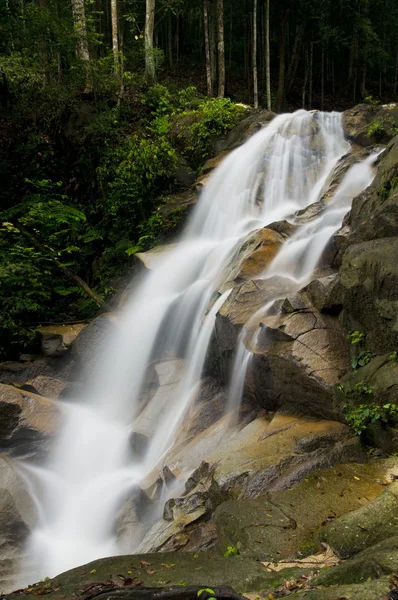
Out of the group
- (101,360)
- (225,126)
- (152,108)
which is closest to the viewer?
(101,360)

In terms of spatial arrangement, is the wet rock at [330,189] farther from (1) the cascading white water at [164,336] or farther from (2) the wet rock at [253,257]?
(2) the wet rock at [253,257]

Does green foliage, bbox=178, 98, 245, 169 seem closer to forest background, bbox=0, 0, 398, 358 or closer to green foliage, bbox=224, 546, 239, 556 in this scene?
forest background, bbox=0, 0, 398, 358

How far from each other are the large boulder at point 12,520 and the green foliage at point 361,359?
17.5 ft

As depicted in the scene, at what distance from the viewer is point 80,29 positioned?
1611 cm

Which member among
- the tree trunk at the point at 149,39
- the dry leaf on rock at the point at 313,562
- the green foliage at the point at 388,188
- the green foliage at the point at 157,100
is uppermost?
the tree trunk at the point at 149,39

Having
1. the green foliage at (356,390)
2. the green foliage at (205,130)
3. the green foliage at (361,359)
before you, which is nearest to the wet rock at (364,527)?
the green foliage at (356,390)

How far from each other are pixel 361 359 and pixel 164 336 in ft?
16.4

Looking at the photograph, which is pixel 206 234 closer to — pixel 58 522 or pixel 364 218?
pixel 364 218

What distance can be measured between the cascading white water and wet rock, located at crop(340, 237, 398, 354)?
8.75ft

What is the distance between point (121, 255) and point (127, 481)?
25.9 ft

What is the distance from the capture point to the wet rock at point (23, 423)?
8.97 metres

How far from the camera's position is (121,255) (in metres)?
14.8

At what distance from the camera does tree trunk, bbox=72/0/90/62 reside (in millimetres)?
15922

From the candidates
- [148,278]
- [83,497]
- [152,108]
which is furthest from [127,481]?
[152,108]
